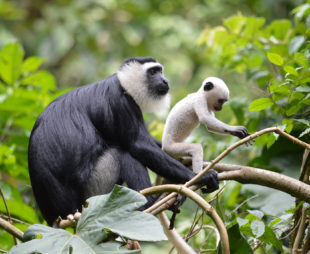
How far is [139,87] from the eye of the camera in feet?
10.4

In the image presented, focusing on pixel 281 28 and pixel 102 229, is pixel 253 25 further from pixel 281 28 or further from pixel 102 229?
pixel 102 229

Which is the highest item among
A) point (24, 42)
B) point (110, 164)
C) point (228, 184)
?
point (24, 42)

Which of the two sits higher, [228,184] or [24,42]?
[24,42]

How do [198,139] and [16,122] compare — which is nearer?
[198,139]

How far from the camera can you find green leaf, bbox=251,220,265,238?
6.59ft

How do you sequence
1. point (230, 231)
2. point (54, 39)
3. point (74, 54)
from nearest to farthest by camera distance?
point (230, 231), point (54, 39), point (74, 54)

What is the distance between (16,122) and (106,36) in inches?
322

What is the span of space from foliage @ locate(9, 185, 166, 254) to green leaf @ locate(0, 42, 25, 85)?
2956 mm

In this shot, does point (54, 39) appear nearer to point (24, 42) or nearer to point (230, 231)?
point (24, 42)

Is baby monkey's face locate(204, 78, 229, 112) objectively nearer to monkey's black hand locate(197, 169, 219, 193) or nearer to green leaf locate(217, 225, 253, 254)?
monkey's black hand locate(197, 169, 219, 193)

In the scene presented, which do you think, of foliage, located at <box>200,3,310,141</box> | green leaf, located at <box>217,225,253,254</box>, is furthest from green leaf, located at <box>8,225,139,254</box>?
foliage, located at <box>200,3,310,141</box>

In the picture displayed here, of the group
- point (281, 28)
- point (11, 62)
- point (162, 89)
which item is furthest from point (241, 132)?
point (11, 62)

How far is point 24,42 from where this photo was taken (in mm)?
10688

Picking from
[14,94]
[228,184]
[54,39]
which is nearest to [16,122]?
[14,94]
